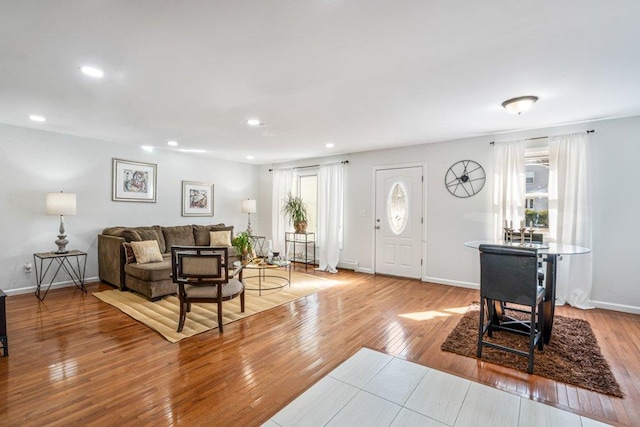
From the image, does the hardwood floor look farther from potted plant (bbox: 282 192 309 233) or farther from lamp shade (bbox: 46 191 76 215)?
potted plant (bbox: 282 192 309 233)

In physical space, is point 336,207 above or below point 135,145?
below

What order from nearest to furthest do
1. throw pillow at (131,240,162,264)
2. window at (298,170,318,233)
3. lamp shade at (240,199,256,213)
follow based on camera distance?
throw pillow at (131,240,162,264)
window at (298,170,318,233)
lamp shade at (240,199,256,213)

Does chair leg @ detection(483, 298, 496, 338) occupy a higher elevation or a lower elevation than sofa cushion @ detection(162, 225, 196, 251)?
lower

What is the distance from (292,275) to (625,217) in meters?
4.97

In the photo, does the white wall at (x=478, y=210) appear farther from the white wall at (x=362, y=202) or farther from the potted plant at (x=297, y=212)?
the potted plant at (x=297, y=212)

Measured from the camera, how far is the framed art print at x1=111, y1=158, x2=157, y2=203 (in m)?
5.30

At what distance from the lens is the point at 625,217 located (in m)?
3.74

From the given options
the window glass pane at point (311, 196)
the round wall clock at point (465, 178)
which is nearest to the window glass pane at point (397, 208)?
the round wall clock at point (465, 178)

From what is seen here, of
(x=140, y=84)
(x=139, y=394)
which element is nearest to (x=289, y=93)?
(x=140, y=84)

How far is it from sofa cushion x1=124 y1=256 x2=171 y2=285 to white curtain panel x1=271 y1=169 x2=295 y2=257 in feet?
10.3

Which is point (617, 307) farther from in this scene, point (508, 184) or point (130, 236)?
point (130, 236)

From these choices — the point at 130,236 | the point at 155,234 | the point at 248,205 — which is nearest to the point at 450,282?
the point at 248,205

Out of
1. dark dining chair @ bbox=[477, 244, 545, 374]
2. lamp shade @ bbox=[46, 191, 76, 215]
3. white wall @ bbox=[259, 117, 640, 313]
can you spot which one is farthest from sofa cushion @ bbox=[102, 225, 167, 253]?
dark dining chair @ bbox=[477, 244, 545, 374]

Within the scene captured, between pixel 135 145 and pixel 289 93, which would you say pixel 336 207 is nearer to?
pixel 289 93
